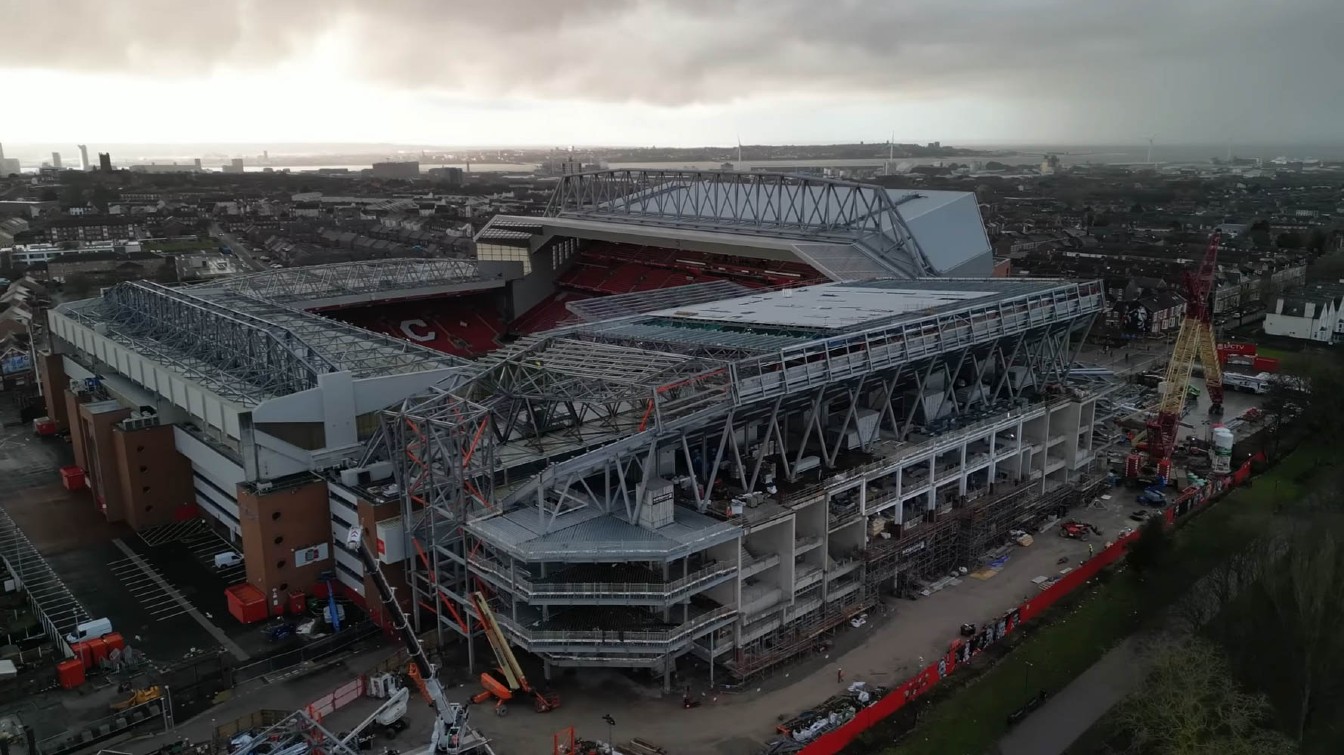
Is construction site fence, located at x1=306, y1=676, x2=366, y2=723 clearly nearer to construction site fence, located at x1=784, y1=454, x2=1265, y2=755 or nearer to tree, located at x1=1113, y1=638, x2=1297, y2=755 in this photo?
construction site fence, located at x1=784, y1=454, x2=1265, y2=755

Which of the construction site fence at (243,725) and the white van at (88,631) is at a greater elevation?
the white van at (88,631)

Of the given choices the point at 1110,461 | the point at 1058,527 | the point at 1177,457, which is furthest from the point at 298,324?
the point at 1177,457

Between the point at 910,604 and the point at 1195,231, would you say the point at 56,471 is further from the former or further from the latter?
the point at 1195,231

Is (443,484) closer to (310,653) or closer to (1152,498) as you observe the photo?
(310,653)

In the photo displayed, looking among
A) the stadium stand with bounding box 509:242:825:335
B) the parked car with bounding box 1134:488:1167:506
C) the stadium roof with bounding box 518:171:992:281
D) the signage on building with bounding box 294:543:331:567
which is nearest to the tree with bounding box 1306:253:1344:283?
the stadium roof with bounding box 518:171:992:281

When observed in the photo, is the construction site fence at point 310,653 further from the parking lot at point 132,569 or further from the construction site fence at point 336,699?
the construction site fence at point 336,699

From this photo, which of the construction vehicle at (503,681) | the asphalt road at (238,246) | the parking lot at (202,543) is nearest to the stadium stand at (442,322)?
the parking lot at (202,543)
